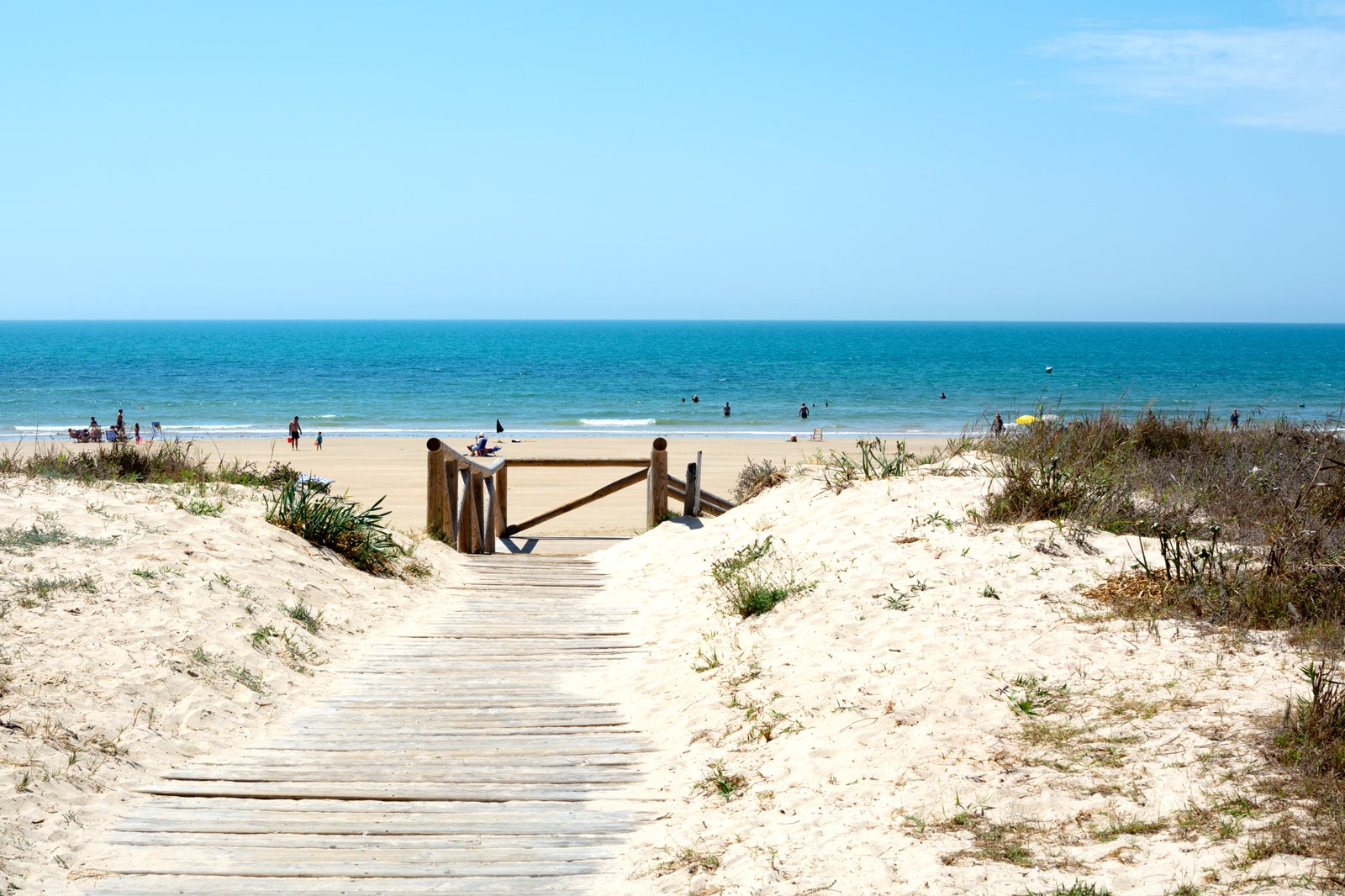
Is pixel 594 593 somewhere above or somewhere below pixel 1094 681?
below

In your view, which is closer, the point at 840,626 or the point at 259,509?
the point at 840,626

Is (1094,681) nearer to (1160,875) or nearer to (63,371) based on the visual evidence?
(1160,875)

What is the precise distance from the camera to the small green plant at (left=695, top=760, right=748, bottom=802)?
4.79 meters

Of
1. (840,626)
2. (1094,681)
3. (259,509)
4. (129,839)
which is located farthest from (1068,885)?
(259,509)

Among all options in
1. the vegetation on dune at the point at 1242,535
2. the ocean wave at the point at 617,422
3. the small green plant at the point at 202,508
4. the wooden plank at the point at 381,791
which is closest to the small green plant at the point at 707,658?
the wooden plank at the point at 381,791

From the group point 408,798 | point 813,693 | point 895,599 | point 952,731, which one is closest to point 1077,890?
point 952,731

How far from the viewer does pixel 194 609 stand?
7078 millimetres

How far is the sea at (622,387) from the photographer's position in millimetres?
46438

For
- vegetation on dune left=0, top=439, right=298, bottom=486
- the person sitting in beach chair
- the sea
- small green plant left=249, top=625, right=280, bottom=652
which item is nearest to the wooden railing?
vegetation on dune left=0, top=439, right=298, bottom=486

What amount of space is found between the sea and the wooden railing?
5.07 metres

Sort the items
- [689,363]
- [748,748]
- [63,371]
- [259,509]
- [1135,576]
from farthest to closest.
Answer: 1. [689,363]
2. [63,371]
3. [259,509]
4. [1135,576]
5. [748,748]

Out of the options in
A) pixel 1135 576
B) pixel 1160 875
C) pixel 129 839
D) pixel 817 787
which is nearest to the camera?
pixel 1160 875

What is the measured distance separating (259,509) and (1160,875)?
8.79 metres

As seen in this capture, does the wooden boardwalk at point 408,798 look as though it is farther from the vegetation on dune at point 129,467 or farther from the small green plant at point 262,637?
the vegetation on dune at point 129,467
